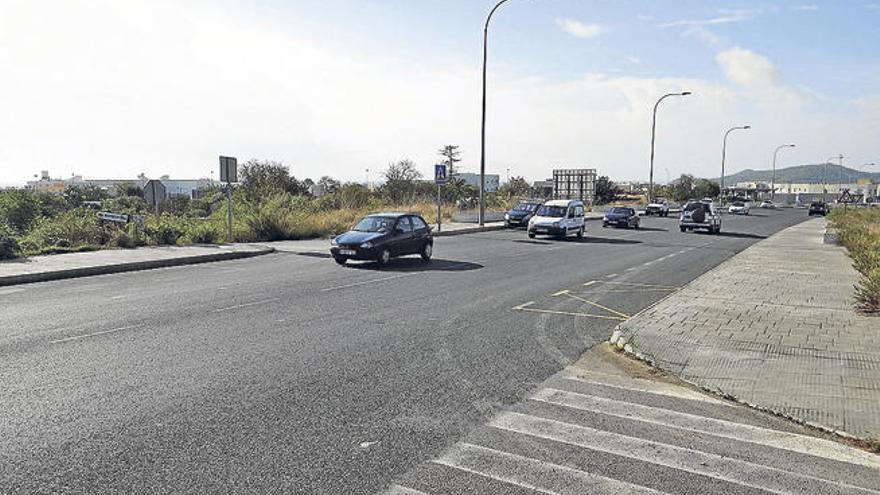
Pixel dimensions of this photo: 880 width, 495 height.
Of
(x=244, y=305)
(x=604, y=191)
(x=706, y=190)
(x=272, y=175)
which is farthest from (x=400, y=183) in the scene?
(x=706, y=190)

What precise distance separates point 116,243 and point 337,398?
17.6 m

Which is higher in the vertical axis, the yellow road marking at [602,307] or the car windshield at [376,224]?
the car windshield at [376,224]

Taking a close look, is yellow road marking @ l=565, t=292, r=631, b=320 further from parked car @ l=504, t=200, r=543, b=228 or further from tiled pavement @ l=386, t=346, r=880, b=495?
parked car @ l=504, t=200, r=543, b=228

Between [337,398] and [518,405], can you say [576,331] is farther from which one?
[337,398]

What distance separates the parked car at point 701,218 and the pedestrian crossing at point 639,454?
98.7 ft

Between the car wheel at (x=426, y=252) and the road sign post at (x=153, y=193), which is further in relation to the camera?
the road sign post at (x=153, y=193)

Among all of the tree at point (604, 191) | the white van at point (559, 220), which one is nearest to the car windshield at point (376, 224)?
the white van at point (559, 220)

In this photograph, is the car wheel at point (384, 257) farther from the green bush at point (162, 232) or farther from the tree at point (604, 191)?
the tree at point (604, 191)

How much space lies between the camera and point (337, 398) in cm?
592

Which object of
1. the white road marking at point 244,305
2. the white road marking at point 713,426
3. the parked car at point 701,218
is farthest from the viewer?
the parked car at point 701,218

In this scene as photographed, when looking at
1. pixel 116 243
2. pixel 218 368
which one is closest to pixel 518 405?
pixel 218 368

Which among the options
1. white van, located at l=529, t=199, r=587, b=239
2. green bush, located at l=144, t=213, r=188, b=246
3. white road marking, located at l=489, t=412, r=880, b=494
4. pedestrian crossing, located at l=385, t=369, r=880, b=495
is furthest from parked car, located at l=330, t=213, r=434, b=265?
white road marking, located at l=489, t=412, r=880, b=494

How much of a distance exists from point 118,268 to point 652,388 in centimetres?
1382

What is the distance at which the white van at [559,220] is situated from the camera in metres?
28.0
